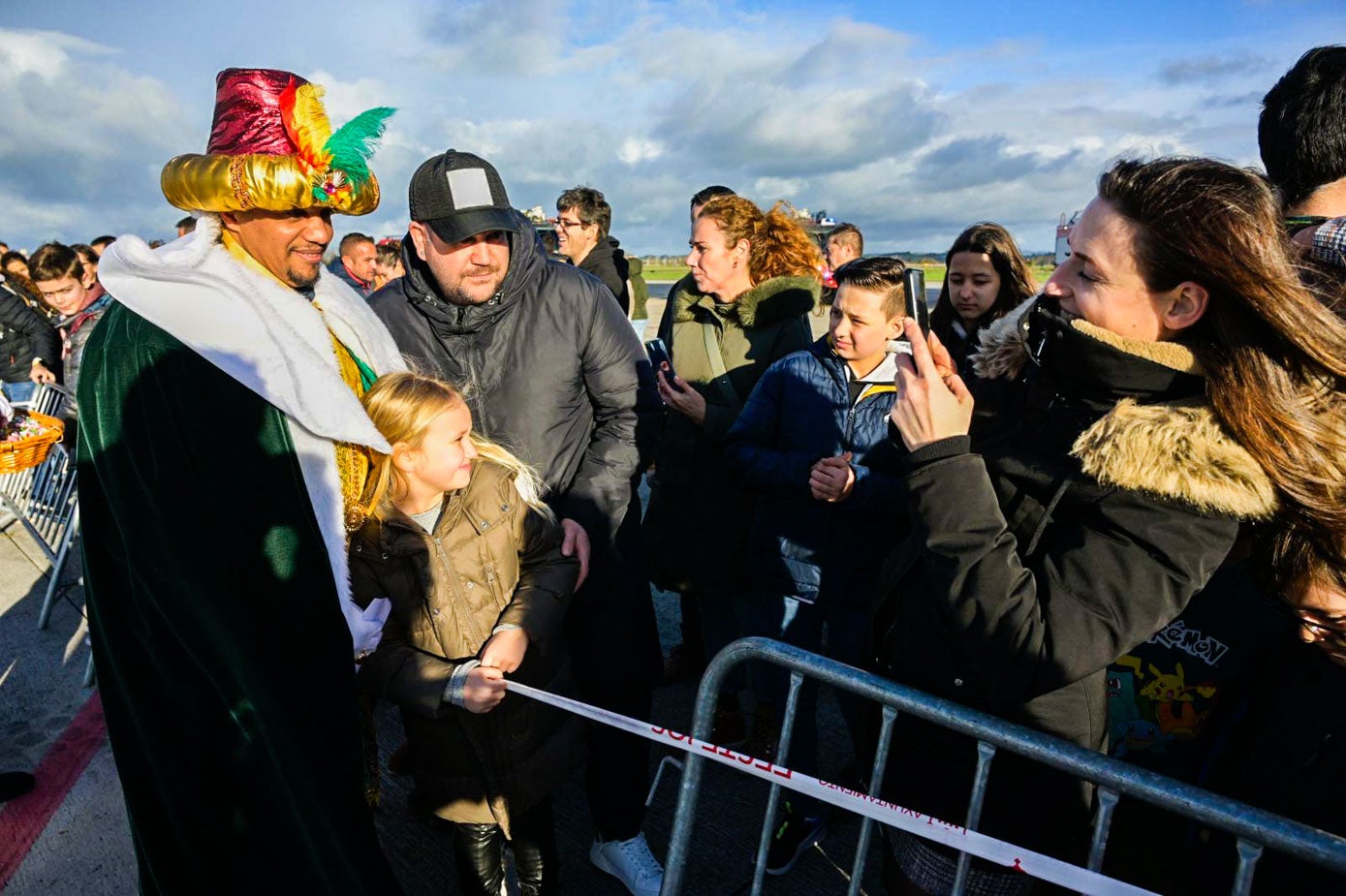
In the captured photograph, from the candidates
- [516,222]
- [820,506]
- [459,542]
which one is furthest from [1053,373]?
[516,222]

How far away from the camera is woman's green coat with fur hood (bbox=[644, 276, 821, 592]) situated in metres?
3.25

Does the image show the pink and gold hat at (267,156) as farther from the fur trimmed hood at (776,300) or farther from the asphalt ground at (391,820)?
the asphalt ground at (391,820)

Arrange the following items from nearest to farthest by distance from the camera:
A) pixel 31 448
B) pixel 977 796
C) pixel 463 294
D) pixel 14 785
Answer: pixel 977 796 → pixel 463 294 → pixel 14 785 → pixel 31 448

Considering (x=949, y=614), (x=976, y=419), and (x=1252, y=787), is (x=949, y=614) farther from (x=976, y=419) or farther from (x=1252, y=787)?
(x=1252, y=787)

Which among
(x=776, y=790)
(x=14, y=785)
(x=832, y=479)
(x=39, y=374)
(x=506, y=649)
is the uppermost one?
(x=39, y=374)

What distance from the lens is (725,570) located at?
3.24 metres

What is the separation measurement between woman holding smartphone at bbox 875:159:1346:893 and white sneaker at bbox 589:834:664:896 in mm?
1356

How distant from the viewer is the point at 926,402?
144 centimetres

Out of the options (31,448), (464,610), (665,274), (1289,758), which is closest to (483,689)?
(464,610)

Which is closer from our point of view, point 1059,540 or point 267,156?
point 1059,540

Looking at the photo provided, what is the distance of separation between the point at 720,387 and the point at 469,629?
172 cm

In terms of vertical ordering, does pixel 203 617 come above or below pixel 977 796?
above

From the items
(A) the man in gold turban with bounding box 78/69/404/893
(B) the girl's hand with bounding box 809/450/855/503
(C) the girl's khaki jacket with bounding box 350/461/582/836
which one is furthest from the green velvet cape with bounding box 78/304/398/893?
(B) the girl's hand with bounding box 809/450/855/503

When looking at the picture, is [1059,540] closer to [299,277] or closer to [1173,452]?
[1173,452]
